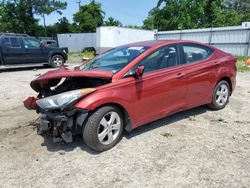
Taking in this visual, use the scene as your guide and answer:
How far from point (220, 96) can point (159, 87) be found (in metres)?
1.94

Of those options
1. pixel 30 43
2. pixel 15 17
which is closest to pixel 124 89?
pixel 30 43

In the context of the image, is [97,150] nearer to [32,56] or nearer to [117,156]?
[117,156]

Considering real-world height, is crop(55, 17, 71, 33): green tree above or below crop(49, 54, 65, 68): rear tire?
above

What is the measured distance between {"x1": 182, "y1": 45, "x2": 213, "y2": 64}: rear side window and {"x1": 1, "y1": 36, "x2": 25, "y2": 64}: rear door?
10.3 meters

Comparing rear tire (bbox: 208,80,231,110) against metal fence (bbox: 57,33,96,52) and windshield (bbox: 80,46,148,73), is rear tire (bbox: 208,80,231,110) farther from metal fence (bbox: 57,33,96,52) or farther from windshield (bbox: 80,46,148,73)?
metal fence (bbox: 57,33,96,52)

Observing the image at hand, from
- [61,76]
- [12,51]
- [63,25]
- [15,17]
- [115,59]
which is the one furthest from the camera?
[63,25]

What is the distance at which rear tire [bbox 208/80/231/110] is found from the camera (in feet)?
17.8

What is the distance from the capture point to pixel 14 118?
5.41 metres

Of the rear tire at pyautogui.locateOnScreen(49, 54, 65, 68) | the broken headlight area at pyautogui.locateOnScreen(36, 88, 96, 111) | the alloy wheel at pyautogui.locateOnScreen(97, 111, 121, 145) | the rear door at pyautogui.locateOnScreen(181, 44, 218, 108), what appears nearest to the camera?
the broken headlight area at pyautogui.locateOnScreen(36, 88, 96, 111)

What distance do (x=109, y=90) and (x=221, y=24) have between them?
3550 centimetres

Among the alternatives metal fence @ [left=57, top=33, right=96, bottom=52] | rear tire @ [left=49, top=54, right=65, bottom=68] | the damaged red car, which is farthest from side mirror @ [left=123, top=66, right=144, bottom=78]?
metal fence @ [left=57, top=33, right=96, bottom=52]

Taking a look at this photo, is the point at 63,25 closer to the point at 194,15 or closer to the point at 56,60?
the point at 194,15

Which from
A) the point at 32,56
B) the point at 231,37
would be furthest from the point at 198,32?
the point at 32,56

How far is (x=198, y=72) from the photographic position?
4883mm
